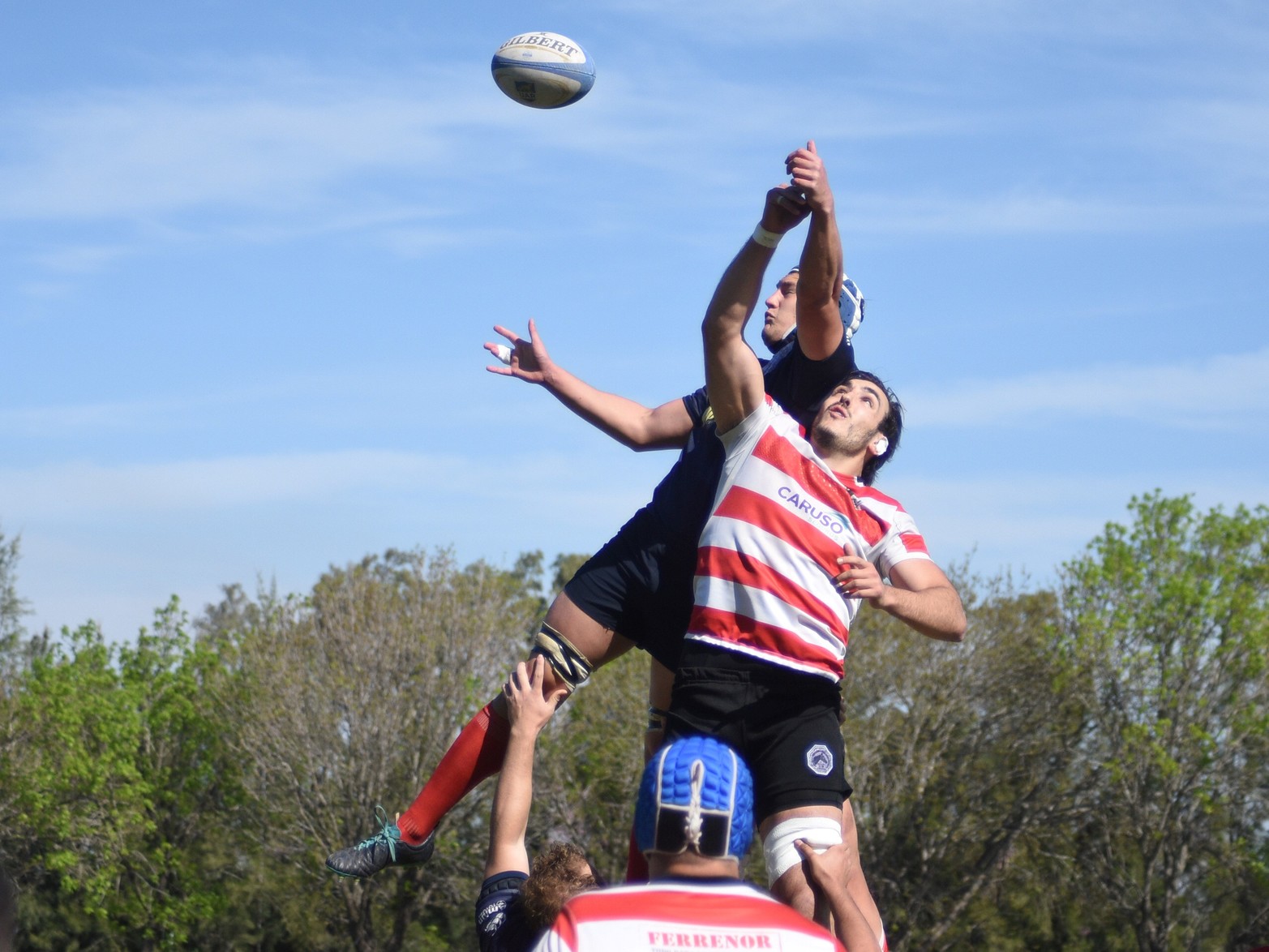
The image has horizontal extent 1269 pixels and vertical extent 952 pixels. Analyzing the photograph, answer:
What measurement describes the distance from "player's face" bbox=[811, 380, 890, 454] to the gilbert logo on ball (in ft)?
6.60

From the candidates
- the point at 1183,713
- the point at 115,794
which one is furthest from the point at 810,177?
the point at 115,794

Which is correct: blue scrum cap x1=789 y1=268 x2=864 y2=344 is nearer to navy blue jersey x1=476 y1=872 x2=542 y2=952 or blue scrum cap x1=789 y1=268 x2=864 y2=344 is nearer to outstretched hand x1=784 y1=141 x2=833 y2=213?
outstretched hand x1=784 y1=141 x2=833 y2=213

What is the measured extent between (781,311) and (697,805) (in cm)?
302

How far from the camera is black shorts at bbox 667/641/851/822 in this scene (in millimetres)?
4789

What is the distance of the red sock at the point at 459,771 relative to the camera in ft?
17.3

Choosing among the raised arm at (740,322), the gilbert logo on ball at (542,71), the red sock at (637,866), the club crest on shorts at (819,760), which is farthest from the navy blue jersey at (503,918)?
the gilbert logo on ball at (542,71)

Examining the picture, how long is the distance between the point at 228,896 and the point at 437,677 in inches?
281

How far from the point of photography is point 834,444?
203 inches

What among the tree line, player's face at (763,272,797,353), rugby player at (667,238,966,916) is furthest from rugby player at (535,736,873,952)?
the tree line

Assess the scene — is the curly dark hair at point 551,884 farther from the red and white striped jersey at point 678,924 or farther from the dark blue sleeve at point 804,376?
the dark blue sleeve at point 804,376

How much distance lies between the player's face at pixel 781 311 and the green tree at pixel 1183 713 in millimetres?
25029

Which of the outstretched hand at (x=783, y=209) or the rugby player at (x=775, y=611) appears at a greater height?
the outstretched hand at (x=783, y=209)

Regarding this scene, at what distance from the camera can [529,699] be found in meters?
4.69

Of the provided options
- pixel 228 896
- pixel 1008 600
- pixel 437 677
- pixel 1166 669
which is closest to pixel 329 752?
pixel 437 677
